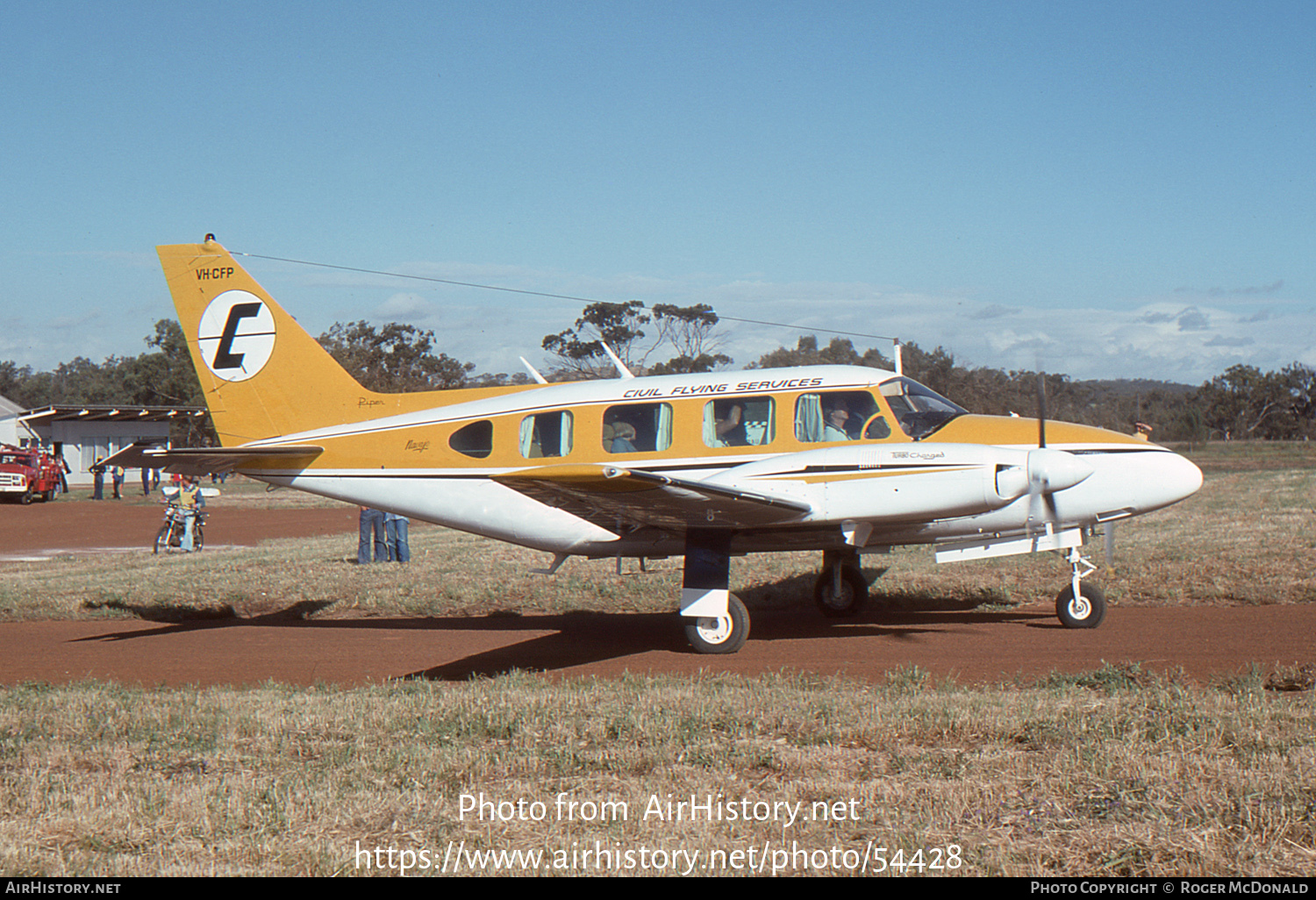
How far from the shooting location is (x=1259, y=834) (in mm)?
4660

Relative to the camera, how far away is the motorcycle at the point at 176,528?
73.4ft

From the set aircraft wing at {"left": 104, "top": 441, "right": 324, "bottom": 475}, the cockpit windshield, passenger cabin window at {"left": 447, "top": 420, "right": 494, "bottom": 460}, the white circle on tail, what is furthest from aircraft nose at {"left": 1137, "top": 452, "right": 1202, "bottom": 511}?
the white circle on tail

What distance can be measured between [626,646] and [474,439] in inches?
115

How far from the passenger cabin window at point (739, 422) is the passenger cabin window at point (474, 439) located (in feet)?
8.30

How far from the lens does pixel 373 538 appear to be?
1888 cm

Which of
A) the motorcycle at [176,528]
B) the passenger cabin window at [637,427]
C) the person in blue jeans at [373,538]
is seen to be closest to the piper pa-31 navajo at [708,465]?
the passenger cabin window at [637,427]

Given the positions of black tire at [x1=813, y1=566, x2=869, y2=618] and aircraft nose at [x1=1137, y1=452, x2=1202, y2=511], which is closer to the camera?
aircraft nose at [x1=1137, y1=452, x2=1202, y2=511]

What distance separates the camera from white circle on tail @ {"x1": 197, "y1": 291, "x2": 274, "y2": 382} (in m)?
13.1

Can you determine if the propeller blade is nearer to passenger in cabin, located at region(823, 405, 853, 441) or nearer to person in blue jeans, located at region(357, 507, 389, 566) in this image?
passenger in cabin, located at region(823, 405, 853, 441)

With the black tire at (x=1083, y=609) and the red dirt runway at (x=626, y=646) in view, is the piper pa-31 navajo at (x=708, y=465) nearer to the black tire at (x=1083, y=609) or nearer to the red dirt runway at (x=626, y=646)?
the black tire at (x=1083, y=609)

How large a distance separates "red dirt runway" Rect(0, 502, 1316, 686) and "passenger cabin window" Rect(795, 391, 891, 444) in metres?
2.19

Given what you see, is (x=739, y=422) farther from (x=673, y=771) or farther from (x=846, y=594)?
(x=673, y=771)
